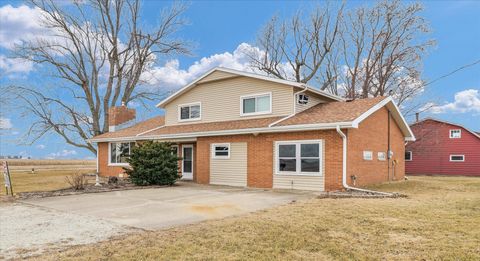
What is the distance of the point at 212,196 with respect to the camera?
12805 millimetres

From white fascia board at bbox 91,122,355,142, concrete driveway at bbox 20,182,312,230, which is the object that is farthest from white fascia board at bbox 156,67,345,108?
concrete driveway at bbox 20,182,312,230

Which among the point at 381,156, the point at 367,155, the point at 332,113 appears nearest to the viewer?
the point at 332,113

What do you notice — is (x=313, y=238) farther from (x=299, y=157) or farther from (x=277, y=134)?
(x=277, y=134)

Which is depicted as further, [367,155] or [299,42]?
[299,42]

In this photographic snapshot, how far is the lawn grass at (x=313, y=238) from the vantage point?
552 centimetres

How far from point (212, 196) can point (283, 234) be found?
6.38 metres

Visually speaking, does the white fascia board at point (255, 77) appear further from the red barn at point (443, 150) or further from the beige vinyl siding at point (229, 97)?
the red barn at point (443, 150)

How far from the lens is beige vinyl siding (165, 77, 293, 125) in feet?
55.5

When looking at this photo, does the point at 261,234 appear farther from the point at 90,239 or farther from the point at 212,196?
the point at 212,196

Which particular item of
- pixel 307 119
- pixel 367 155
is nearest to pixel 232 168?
pixel 307 119

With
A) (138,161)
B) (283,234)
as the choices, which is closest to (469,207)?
(283,234)

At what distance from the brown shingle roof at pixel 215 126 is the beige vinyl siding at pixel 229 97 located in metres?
0.45

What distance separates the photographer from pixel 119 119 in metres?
27.3

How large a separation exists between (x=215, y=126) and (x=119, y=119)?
12112 millimetres
